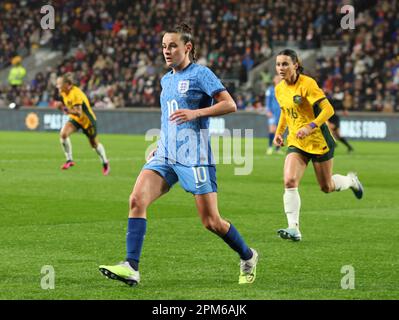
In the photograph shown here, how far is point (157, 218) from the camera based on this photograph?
536 inches

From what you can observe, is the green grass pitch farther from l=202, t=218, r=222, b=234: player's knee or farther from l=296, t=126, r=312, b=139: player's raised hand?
l=296, t=126, r=312, b=139: player's raised hand

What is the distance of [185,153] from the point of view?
8.52 meters

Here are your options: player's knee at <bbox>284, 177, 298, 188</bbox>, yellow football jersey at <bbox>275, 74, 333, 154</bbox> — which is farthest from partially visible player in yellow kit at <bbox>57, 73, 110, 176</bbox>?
player's knee at <bbox>284, 177, 298, 188</bbox>

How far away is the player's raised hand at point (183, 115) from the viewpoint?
823 cm

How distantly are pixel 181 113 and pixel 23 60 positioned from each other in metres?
42.6

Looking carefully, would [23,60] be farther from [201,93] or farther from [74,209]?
[201,93]

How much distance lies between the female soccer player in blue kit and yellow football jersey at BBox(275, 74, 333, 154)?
155 inches

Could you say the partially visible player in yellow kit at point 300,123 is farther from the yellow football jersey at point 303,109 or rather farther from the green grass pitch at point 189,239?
the green grass pitch at point 189,239

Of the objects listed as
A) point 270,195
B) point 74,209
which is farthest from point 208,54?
point 74,209

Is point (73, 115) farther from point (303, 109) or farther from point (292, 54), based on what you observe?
point (292, 54)

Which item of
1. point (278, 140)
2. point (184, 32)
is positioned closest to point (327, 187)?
point (278, 140)

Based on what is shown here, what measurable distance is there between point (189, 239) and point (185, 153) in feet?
10.2

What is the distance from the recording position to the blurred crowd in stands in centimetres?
3819

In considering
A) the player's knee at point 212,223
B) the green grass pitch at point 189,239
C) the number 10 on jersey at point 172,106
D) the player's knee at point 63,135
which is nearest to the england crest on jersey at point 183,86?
the number 10 on jersey at point 172,106
